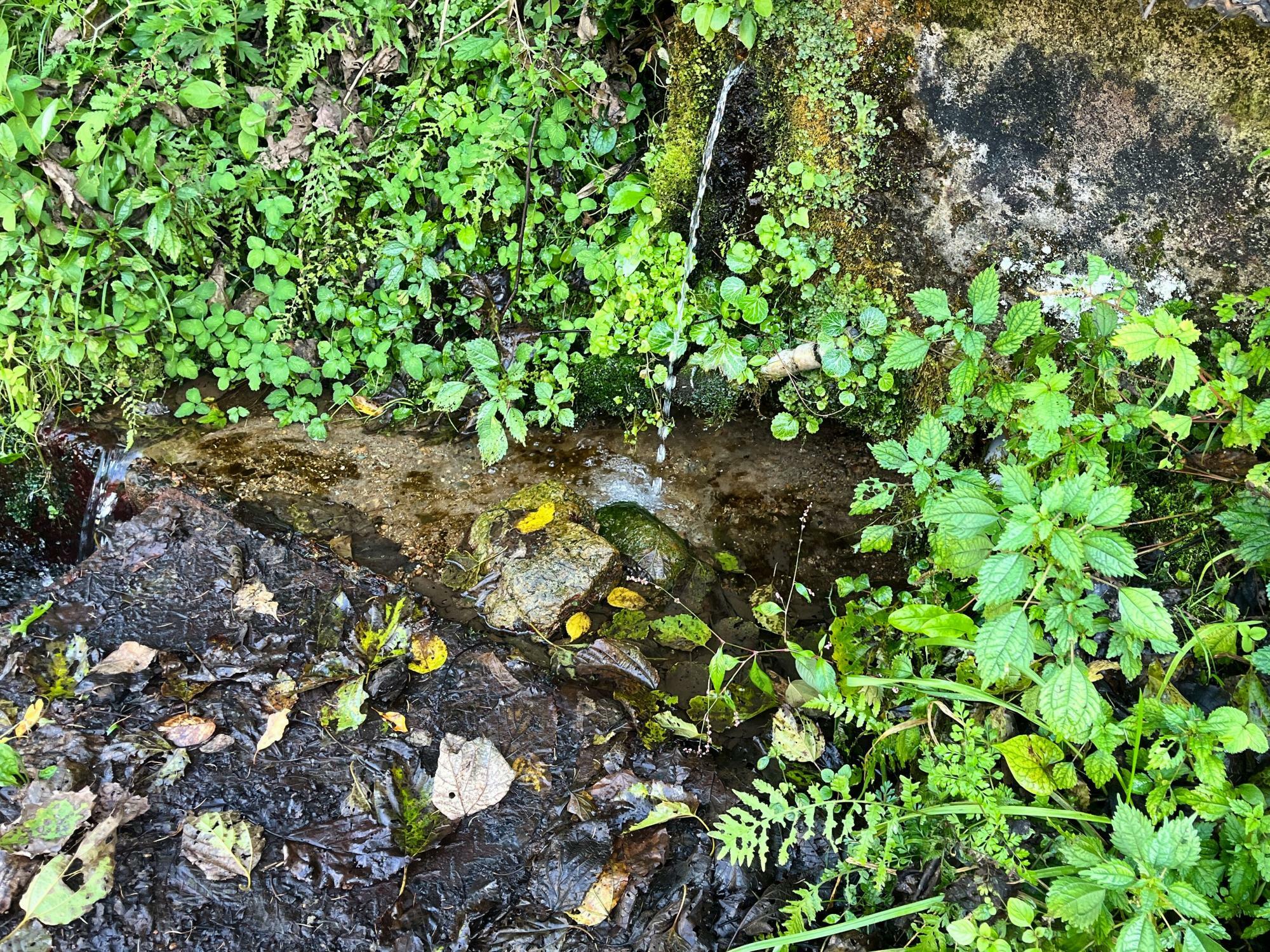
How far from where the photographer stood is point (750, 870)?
2.43 m

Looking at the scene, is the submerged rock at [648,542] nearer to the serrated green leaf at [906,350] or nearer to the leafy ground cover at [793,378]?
the leafy ground cover at [793,378]

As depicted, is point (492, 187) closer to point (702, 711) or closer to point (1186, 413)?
point (702, 711)

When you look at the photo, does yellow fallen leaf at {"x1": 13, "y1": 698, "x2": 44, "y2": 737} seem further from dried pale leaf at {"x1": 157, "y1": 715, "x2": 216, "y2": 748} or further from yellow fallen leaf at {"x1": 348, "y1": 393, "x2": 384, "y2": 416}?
yellow fallen leaf at {"x1": 348, "y1": 393, "x2": 384, "y2": 416}

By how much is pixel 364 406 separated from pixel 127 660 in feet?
5.45

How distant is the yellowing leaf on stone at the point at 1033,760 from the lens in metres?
2.07

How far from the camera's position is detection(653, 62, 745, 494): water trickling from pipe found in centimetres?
337

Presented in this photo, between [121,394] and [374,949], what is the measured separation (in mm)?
3100

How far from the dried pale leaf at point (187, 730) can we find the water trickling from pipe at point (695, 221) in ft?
6.79

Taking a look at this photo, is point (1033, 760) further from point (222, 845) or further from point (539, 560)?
point (222, 845)

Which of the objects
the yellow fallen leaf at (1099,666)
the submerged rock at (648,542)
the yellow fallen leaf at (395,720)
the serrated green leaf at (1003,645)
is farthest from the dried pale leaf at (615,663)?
the yellow fallen leaf at (1099,666)

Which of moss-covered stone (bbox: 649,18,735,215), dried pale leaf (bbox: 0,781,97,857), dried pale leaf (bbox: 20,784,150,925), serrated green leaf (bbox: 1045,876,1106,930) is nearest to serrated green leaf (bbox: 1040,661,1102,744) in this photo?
serrated green leaf (bbox: 1045,876,1106,930)

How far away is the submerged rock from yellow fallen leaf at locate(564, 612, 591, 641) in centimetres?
35

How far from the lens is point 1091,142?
9.20ft

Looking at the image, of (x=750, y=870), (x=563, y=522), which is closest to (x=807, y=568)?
(x=563, y=522)
